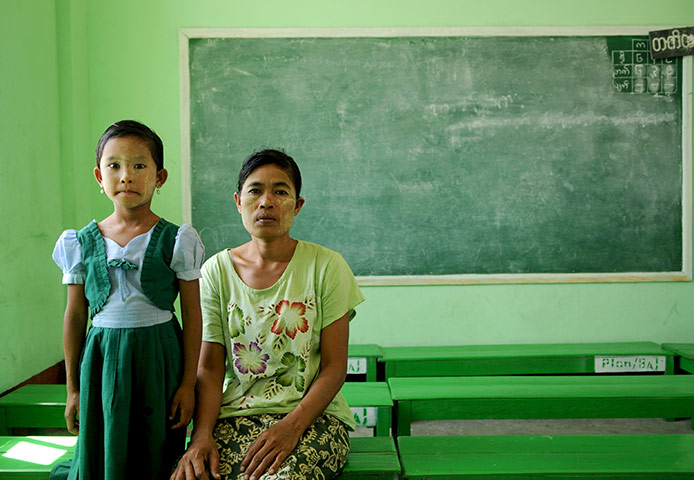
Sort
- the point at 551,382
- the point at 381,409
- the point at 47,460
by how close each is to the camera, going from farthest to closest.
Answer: the point at 551,382
the point at 381,409
the point at 47,460

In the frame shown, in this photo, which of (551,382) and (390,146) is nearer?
(551,382)

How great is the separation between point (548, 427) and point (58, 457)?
2.60m

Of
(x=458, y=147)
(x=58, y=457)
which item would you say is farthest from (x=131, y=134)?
(x=458, y=147)

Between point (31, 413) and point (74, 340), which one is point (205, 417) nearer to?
point (74, 340)

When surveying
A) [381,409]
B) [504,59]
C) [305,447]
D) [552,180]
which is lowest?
[381,409]

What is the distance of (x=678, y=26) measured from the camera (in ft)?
11.2

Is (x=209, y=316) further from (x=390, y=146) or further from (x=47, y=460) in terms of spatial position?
(x=390, y=146)

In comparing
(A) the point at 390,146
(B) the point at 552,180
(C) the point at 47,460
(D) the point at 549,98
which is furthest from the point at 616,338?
(C) the point at 47,460

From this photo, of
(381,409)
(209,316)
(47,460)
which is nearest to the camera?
(209,316)

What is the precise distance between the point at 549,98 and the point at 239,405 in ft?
9.06

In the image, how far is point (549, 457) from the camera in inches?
68.6

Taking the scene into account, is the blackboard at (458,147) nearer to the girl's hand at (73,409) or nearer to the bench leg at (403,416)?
the bench leg at (403,416)

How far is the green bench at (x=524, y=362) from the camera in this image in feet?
10.1

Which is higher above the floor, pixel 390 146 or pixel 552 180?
pixel 390 146
